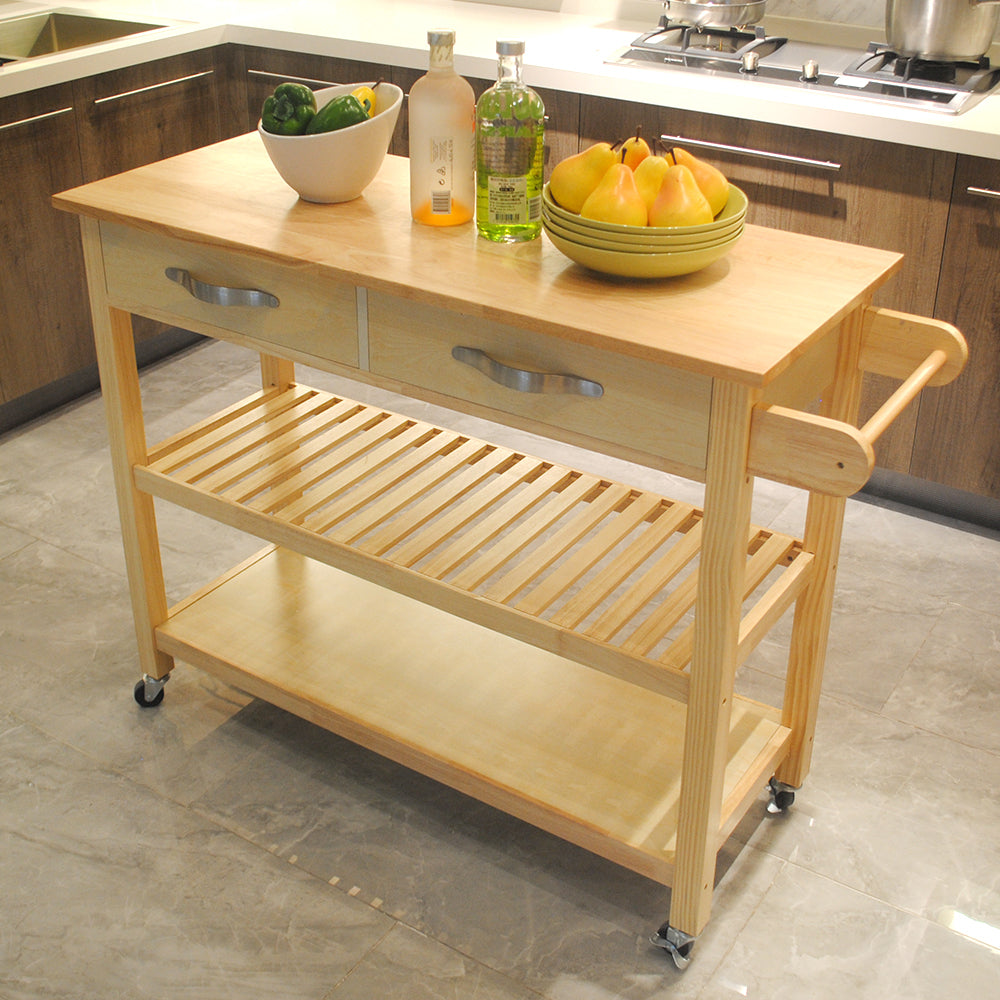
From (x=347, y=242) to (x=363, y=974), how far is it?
1046 millimetres

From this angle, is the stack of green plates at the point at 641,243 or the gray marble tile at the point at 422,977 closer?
the stack of green plates at the point at 641,243

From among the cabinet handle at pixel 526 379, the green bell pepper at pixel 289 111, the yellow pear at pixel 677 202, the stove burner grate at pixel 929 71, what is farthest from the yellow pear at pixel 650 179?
the stove burner grate at pixel 929 71

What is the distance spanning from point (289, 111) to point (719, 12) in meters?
1.63

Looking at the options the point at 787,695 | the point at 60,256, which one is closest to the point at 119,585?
the point at 60,256

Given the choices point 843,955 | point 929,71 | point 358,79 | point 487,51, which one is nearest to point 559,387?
point 843,955

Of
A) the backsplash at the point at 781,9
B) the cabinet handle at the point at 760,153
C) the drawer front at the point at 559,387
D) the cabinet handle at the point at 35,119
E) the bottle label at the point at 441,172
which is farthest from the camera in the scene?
the backsplash at the point at 781,9

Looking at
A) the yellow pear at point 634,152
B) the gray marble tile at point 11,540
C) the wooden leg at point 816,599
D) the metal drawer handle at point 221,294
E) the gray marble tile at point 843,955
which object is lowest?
the gray marble tile at point 843,955

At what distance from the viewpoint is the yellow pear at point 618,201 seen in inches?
59.0

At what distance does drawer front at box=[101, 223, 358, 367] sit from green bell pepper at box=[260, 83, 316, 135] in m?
0.19

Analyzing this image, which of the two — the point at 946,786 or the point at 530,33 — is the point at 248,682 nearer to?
the point at 946,786

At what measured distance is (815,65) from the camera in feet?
8.98

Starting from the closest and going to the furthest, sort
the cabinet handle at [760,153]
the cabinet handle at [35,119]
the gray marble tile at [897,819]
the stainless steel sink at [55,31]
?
the gray marble tile at [897,819], the cabinet handle at [760,153], the cabinet handle at [35,119], the stainless steel sink at [55,31]

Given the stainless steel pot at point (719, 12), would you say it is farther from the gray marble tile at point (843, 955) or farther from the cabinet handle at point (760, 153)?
the gray marble tile at point (843, 955)

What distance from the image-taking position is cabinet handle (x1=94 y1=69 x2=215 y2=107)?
3.17 metres
